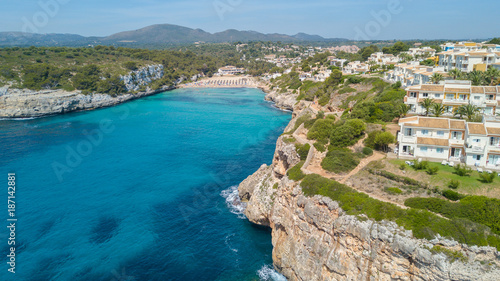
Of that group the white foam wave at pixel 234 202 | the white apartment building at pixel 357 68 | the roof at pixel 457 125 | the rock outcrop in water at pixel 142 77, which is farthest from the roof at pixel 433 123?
the rock outcrop in water at pixel 142 77

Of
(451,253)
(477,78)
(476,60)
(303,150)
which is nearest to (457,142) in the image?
(451,253)

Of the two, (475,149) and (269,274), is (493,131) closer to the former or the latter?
(475,149)

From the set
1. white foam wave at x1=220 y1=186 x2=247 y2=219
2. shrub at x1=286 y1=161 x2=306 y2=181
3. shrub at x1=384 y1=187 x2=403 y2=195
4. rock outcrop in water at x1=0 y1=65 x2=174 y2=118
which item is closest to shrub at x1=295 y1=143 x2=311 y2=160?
shrub at x1=286 y1=161 x2=306 y2=181

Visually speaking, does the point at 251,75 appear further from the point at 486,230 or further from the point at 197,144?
the point at 486,230

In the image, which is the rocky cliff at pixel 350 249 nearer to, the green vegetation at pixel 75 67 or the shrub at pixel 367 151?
the shrub at pixel 367 151

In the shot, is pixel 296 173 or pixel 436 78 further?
pixel 436 78

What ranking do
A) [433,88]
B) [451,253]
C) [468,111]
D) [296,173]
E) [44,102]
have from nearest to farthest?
[451,253]
[296,173]
[468,111]
[433,88]
[44,102]

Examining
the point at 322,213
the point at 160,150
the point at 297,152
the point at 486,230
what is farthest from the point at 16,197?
the point at 486,230
